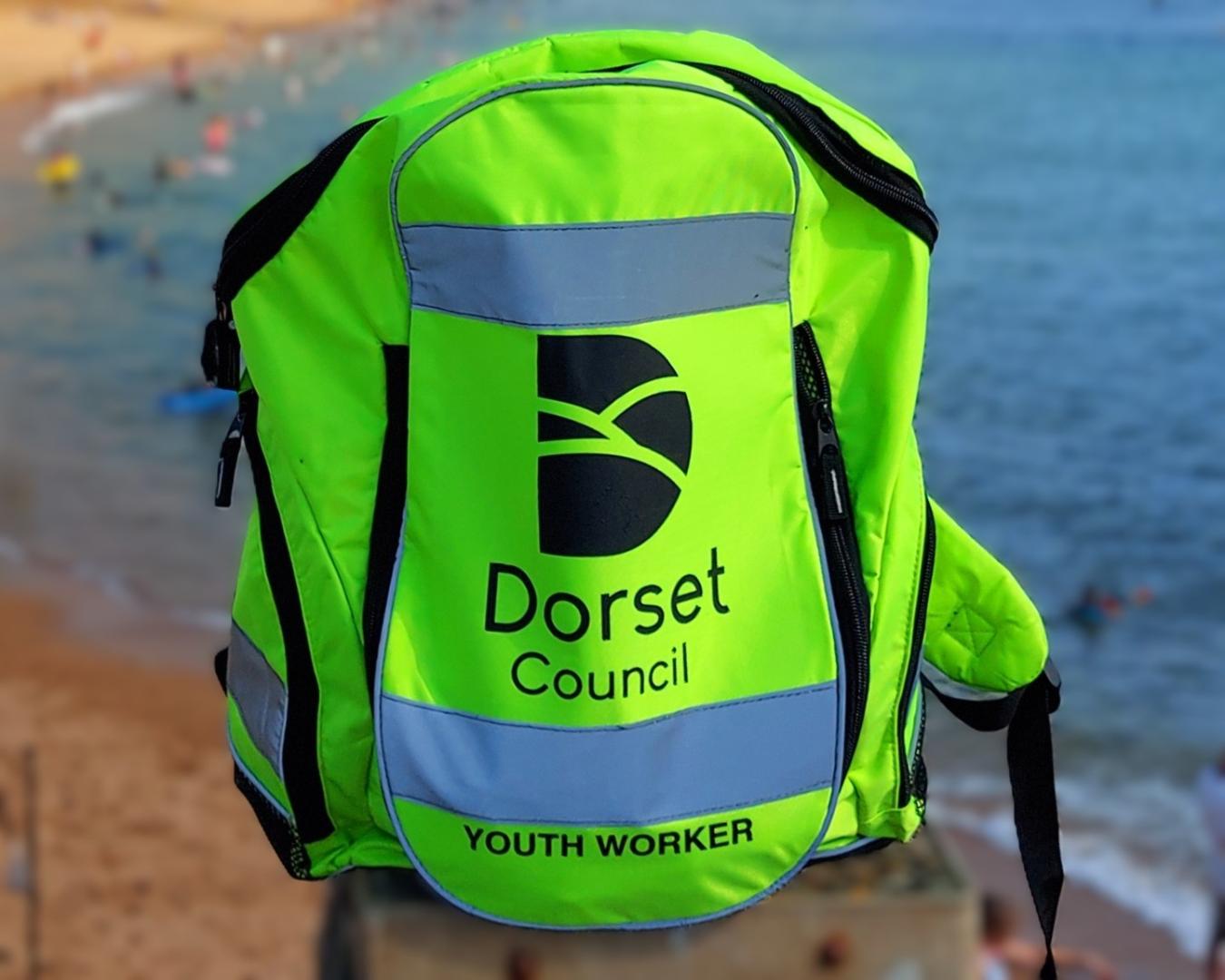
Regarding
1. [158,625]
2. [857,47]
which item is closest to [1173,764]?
[158,625]

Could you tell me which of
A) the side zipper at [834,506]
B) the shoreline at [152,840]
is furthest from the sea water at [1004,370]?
the side zipper at [834,506]

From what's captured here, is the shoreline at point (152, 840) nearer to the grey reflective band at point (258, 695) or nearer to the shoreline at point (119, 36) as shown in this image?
the grey reflective band at point (258, 695)

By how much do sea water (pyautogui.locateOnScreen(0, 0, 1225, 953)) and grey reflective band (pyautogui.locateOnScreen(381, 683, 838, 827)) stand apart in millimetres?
6259

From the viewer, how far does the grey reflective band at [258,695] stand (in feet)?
4.03

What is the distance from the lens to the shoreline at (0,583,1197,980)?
240 inches

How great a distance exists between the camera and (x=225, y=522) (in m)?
10.8

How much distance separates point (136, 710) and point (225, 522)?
2759mm

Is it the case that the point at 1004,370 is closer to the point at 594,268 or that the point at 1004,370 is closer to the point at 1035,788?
the point at 1035,788

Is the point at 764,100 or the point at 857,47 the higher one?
the point at 764,100

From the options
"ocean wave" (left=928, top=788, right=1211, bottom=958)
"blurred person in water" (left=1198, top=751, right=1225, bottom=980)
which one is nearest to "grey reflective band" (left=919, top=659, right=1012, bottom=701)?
"blurred person in water" (left=1198, top=751, right=1225, bottom=980)

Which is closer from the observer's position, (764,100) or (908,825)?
(764,100)

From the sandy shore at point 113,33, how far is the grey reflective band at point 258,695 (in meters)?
23.9

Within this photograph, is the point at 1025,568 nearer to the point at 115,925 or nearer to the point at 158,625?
the point at 158,625

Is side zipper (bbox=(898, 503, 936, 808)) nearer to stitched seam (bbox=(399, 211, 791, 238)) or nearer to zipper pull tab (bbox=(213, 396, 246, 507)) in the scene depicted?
stitched seam (bbox=(399, 211, 791, 238))
